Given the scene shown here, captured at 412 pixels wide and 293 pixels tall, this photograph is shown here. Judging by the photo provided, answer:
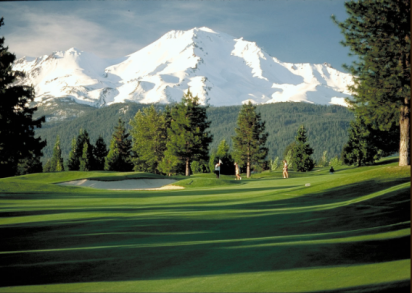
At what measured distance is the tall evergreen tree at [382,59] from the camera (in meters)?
16.6

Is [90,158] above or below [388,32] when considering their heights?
below

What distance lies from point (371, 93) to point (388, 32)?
2756 mm

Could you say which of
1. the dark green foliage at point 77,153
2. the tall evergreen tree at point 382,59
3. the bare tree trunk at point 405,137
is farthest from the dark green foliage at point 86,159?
the bare tree trunk at point 405,137

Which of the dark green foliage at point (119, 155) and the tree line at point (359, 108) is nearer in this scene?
the tree line at point (359, 108)

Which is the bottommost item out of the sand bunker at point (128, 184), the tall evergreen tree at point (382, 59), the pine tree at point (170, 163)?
the sand bunker at point (128, 184)

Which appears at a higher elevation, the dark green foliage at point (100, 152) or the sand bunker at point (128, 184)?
the dark green foliage at point (100, 152)

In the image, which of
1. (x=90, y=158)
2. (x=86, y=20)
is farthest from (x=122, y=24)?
(x=90, y=158)

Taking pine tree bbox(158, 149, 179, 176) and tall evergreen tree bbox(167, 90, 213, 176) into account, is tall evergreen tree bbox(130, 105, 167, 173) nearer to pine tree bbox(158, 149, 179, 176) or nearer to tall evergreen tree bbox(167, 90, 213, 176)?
pine tree bbox(158, 149, 179, 176)

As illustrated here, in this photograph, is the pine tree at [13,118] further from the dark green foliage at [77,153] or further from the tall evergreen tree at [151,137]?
the dark green foliage at [77,153]

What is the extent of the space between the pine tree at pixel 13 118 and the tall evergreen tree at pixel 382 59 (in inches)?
1146

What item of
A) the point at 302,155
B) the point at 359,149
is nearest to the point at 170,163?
the point at 302,155

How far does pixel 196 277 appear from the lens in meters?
6.38

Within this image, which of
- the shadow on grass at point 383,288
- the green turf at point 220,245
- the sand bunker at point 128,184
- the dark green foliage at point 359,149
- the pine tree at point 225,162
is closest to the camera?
the shadow on grass at point 383,288

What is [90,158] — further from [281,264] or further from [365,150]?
[281,264]
